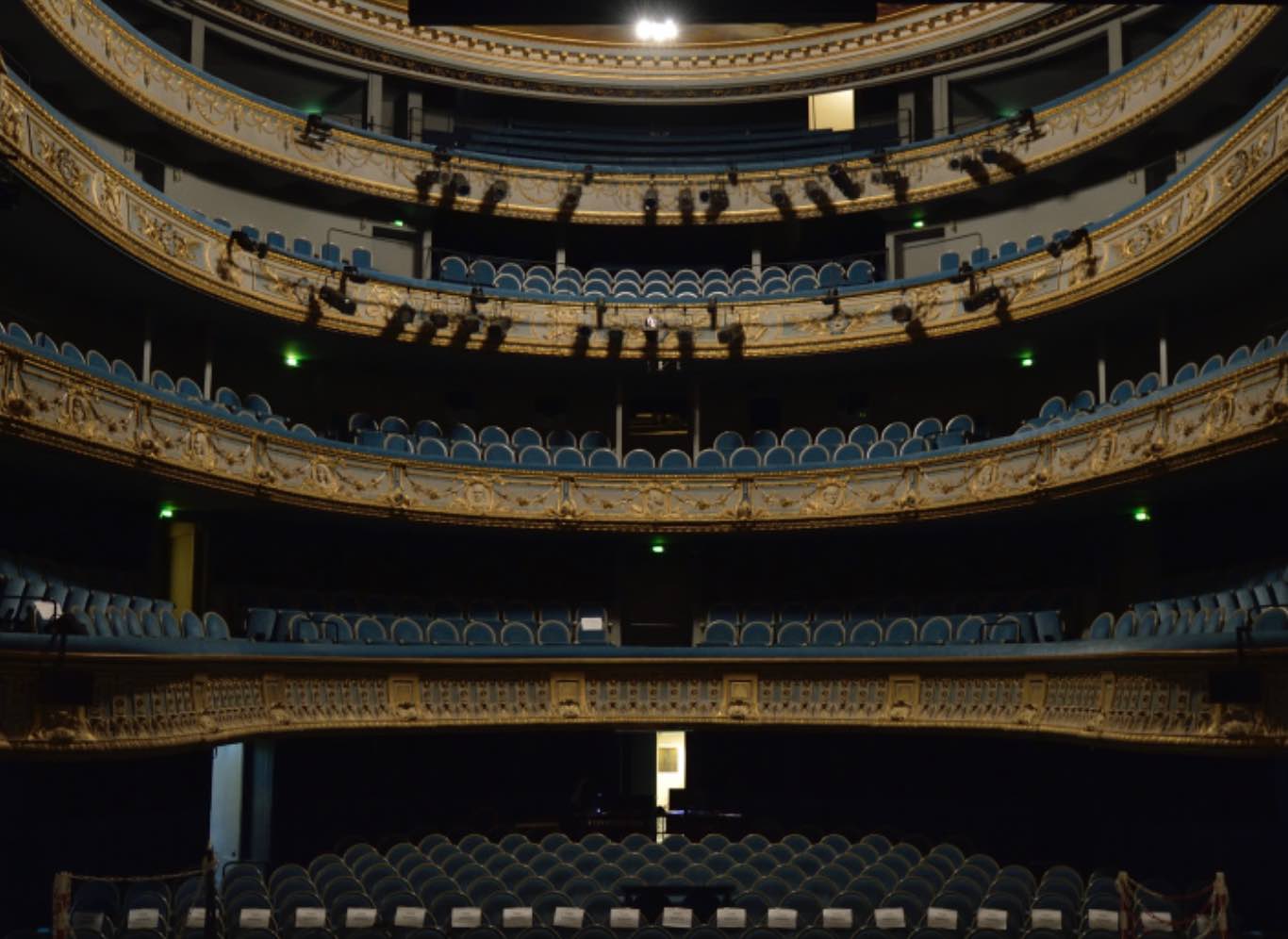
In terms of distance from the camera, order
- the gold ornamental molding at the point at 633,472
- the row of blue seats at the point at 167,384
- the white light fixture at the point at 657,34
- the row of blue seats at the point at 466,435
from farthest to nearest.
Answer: the white light fixture at the point at 657,34
the row of blue seats at the point at 466,435
the row of blue seats at the point at 167,384
the gold ornamental molding at the point at 633,472

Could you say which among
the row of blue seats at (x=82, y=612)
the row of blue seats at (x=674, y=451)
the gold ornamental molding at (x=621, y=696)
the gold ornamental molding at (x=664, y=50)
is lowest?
the gold ornamental molding at (x=621, y=696)

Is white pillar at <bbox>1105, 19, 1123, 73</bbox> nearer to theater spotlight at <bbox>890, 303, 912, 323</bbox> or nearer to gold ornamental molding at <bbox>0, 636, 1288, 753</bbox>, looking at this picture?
theater spotlight at <bbox>890, 303, 912, 323</bbox>

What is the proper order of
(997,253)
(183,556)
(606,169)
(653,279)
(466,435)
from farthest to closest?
1. (606,169)
2. (653,279)
3. (997,253)
4. (466,435)
5. (183,556)

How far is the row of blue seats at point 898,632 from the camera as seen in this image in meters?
18.9

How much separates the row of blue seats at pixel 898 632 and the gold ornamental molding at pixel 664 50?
11.1 meters

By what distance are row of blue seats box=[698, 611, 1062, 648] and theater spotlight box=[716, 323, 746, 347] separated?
4769mm

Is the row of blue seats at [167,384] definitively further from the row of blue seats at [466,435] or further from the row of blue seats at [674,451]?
the row of blue seats at [674,451]

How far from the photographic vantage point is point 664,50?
26859 millimetres

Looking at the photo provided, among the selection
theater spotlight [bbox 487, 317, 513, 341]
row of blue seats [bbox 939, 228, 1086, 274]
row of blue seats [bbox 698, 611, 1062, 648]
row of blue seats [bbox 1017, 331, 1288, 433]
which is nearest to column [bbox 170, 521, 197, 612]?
theater spotlight [bbox 487, 317, 513, 341]

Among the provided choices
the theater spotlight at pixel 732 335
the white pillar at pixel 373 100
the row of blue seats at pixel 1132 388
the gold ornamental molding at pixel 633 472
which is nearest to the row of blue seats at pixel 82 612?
the gold ornamental molding at pixel 633 472

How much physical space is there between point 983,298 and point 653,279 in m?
6.82

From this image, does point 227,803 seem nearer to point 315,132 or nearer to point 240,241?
point 240,241

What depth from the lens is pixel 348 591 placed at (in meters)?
21.6

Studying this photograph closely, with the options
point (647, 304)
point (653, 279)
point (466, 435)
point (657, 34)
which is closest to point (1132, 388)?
point (647, 304)
